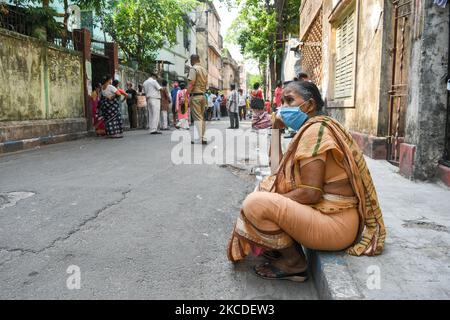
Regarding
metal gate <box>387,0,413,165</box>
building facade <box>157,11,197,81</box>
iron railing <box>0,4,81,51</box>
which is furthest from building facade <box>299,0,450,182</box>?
building facade <box>157,11,197,81</box>

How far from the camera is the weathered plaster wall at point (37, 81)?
8.51 meters

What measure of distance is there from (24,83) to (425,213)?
8548 mm

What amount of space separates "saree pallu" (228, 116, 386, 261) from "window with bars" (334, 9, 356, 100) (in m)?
5.80

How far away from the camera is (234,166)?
22.2 ft

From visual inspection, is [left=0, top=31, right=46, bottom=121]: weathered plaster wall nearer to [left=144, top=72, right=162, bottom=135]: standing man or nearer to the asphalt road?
the asphalt road

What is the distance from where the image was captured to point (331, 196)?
2490 millimetres

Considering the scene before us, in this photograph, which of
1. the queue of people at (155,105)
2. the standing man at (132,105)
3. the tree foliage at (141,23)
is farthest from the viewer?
the tree foliage at (141,23)

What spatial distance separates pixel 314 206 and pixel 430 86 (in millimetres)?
3125

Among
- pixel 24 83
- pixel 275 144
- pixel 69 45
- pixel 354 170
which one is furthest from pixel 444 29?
pixel 69 45

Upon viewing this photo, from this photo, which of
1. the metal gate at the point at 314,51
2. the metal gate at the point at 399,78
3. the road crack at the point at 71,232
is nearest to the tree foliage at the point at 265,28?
the metal gate at the point at 314,51

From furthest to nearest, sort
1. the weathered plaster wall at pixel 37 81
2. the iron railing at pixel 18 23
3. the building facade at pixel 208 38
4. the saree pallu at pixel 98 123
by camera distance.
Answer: the building facade at pixel 208 38, the saree pallu at pixel 98 123, the iron railing at pixel 18 23, the weathered plaster wall at pixel 37 81

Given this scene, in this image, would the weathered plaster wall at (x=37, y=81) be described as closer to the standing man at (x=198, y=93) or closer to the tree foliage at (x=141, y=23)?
the standing man at (x=198, y=93)
